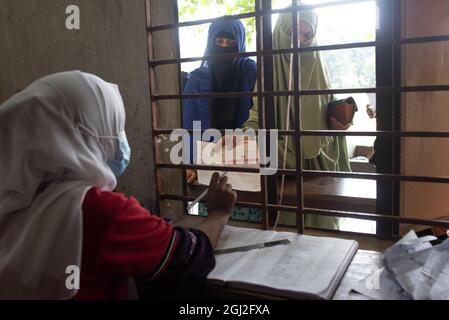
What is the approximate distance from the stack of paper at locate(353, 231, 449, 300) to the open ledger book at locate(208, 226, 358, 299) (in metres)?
0.08

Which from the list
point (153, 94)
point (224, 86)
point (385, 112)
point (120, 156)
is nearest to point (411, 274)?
point (385, 112)

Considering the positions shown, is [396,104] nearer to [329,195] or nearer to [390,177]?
[390,177]

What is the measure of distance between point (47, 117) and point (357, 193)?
55.1 inches

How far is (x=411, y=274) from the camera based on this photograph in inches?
37.6

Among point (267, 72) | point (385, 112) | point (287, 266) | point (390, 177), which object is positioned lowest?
point (287, 266)

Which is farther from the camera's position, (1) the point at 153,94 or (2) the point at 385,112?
(1) the point at 153,94

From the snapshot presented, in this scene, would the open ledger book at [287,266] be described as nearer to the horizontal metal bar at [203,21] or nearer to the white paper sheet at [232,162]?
the white paper sheet at [232,162]

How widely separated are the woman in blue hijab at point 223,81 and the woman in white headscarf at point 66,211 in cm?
110

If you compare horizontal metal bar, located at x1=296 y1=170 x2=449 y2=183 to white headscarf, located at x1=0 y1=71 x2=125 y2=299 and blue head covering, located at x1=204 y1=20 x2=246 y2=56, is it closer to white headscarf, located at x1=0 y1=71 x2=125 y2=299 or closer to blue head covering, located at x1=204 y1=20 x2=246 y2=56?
white headscarf, located at x1=0 y1=71 x2=125 y2=299

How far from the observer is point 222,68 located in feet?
7.21

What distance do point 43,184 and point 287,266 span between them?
619 mm

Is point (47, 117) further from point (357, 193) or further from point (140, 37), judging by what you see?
point (357, 193)

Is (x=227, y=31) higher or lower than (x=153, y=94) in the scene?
higher
